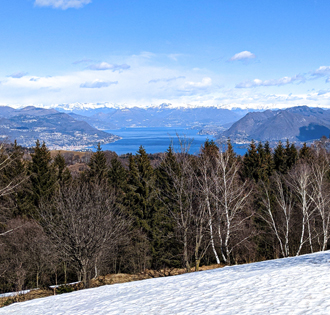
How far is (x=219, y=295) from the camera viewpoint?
10961 mm

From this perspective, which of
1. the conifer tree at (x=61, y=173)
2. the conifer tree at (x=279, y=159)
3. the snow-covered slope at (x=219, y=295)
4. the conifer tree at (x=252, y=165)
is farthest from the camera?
the conifer tree at (x=279, y=159)

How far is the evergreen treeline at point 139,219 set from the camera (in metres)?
18.9

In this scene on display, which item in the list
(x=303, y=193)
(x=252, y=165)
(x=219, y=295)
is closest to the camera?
(x=219, y=295)

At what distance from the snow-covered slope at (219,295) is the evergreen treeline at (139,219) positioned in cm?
394

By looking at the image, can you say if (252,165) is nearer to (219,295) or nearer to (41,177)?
(41,177)

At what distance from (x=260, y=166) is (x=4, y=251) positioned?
32096mm

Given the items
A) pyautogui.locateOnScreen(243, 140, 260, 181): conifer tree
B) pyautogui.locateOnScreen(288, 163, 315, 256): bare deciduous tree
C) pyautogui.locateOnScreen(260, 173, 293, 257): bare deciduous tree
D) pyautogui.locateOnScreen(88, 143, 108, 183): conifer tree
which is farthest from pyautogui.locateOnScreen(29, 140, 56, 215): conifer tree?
pyautogui.locateOnScreen(243, 140, 260, 181): conifer tree

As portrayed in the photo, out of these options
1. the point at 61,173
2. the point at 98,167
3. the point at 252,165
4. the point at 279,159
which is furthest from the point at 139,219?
the point at 279,159

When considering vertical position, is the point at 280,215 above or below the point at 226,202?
below

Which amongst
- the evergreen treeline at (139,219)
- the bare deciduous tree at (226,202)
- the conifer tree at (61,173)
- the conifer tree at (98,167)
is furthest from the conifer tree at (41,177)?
the bare deciduous tree at (226,202)

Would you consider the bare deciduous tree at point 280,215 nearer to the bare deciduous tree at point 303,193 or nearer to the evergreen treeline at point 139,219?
the evergreen treeline at point 139,219

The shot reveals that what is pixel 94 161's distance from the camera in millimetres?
35656

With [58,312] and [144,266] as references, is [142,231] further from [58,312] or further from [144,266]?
[58,312]

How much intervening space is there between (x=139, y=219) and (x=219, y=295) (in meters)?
17.2
